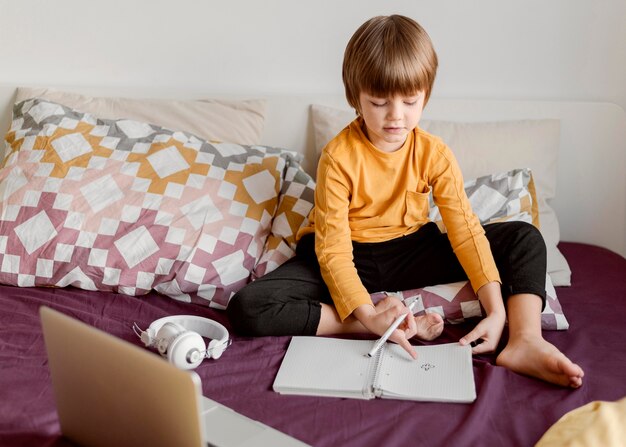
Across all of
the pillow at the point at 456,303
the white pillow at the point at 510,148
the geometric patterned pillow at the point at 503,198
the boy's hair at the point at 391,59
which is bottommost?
the pillow at the point at 456,303

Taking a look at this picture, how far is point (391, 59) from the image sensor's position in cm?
138

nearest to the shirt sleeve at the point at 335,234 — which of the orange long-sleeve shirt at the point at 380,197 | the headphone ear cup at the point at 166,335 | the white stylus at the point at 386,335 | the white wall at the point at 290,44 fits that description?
the orange long-sleeve shirt at the point at 380,197

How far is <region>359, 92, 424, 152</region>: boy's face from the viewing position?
141 cm

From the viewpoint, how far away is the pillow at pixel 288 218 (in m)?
1.65

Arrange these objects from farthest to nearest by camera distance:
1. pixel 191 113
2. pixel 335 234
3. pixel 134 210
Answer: pixel 191 113, pixel 134 210, pixel 335 234

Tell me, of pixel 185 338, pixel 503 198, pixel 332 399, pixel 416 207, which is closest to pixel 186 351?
pixel 185 338

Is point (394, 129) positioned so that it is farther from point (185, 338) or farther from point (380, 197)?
point (185, 338)

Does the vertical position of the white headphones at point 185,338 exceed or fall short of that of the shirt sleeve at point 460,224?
it falls short

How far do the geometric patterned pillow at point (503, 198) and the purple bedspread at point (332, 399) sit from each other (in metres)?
0.23

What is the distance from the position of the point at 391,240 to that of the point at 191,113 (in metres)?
0.72

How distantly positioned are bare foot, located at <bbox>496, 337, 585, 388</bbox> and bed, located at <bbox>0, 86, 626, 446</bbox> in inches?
0.8

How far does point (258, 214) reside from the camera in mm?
→ 1693

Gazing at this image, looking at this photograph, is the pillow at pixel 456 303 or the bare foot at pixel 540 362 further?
the pillow at pixel 456 303

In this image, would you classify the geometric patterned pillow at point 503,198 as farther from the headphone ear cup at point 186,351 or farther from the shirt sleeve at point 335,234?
the headphone ear cup at point 186,351
